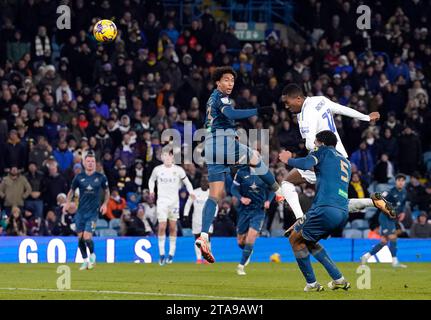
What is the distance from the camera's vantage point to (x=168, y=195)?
25.3m

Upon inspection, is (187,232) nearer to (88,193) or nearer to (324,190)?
(88,193)

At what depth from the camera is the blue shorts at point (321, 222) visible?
47.7ft

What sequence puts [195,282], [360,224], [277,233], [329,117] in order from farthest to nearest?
[360,224] → [277,233] → [195,282] → [329,117]

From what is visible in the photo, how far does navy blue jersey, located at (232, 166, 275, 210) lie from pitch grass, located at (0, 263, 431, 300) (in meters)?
1.37

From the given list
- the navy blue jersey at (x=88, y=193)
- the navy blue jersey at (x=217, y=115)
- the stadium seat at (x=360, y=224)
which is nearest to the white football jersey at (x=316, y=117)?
the navy blue jersey at (x=217, y=115)

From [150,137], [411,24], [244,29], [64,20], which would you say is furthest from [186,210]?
[411,24]

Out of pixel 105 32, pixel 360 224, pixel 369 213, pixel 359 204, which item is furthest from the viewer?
pixel 369 213

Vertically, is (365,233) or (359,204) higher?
(359,204)

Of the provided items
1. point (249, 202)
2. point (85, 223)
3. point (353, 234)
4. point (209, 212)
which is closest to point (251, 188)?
point (249, 202)

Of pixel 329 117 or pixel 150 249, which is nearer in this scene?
pixel 329 117

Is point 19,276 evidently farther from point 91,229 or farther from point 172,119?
point 172,119

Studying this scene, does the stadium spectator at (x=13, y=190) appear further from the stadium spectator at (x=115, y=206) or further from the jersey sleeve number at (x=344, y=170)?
the jersey sleeve number at (x=344, y=170)

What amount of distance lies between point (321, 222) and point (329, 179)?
0.58 metres

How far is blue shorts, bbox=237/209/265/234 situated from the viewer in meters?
22.5
